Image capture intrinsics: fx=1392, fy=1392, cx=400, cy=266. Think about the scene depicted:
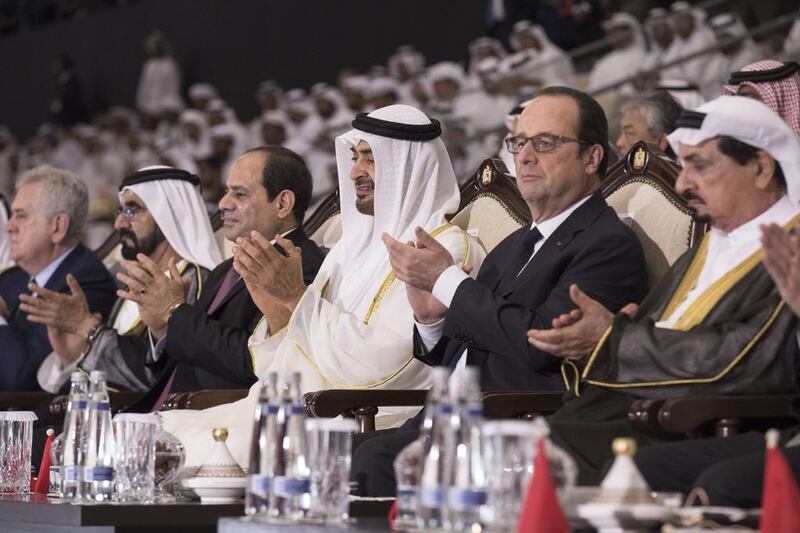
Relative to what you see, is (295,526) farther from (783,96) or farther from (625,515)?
(783,96)

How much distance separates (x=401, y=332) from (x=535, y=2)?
25.0 ft

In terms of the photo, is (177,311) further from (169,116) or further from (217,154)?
(169,116)

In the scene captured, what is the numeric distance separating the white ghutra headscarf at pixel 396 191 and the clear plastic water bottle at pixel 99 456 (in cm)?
127

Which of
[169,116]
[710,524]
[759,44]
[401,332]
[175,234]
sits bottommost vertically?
[710,524]

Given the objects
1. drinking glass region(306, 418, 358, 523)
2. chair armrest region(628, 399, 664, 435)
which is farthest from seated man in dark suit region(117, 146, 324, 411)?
drinking glass region(306, 418, 358, 523)

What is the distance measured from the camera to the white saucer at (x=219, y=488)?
2.96 metres

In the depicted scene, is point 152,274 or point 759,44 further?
point 759,44

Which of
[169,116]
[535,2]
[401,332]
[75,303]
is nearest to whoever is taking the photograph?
[401,332]

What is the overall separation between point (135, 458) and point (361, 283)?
129 cm

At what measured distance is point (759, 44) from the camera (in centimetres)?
830

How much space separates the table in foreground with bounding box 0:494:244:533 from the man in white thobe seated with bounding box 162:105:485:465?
0.90 m

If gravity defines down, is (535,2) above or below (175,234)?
above

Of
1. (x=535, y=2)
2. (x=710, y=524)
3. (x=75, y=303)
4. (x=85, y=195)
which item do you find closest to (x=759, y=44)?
(x=535, y=2)

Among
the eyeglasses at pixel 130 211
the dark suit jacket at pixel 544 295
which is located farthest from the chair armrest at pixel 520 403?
the eyeglasses at pixel 130 211
